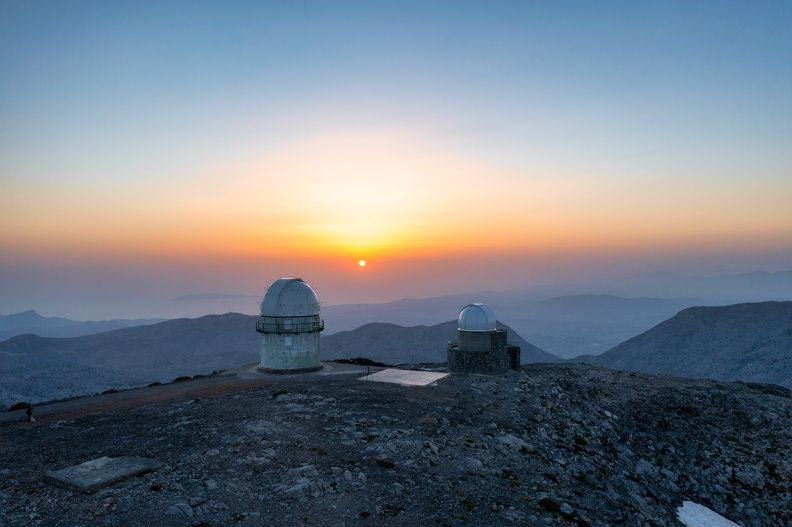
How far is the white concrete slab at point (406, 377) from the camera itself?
27.0 m

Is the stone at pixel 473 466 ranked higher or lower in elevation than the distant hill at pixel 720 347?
higher

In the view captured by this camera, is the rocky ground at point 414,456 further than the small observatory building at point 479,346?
No

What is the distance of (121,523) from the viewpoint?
461 inches

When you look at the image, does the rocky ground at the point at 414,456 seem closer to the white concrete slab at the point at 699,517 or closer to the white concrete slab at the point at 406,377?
the white concrete slab at the point at 699,517

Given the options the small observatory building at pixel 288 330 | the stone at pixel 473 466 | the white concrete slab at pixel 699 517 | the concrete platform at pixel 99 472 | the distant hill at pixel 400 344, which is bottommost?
the distant hill at pixel 400 344

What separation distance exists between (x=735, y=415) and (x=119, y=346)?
494ft

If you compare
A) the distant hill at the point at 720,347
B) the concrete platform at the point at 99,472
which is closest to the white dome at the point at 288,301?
the concrete platform at the point at 99,472

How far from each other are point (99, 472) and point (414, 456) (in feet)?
33.5

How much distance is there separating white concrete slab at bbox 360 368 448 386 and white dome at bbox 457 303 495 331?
3.66 metres

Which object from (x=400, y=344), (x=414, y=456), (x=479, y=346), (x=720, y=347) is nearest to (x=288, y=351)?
(x=479, y=346)

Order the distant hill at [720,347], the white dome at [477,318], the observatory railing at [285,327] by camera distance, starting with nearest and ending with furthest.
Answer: the white dome at [477,318]
the observatory railing at [285,327]
the distant hill at [720,347]

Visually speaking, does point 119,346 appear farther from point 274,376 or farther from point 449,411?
point 449,411

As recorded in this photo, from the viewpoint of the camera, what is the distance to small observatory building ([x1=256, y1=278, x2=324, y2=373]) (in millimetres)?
32188

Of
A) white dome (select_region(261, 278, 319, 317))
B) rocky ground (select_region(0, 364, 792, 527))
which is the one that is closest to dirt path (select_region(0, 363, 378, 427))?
rocky ground (select_region(0, 364, 792, 527))
